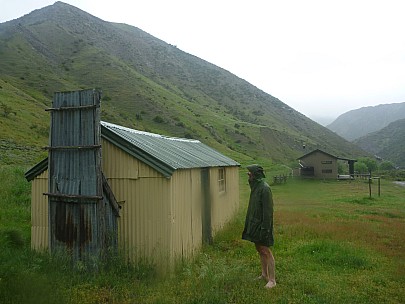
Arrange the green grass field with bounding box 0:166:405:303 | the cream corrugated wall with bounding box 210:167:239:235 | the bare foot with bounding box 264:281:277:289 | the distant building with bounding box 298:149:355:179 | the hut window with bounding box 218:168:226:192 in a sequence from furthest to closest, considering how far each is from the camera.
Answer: the distant building with bounding box 298:149:355:179
the hut window with bounding box 218:168:226:192
the cream corrugated wall with bounding box 210:167:239:235
the bare foot with bounding box 264:281:277:289
the green grass field with bounding box 0:166:405:303

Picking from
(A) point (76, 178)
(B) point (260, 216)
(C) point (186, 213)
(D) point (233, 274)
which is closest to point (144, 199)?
(C) point (186, 213)

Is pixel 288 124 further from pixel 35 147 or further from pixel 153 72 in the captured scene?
pixel 35 147

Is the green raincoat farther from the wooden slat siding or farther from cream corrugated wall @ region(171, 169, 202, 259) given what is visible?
the wooden slat siding

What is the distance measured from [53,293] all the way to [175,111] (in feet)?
209

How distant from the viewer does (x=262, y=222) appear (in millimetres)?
7379

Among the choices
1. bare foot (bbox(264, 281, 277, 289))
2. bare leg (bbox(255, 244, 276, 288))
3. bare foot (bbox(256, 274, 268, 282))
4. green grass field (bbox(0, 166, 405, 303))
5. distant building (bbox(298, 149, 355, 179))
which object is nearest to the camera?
green grass field (bbox(0, 166, 405, 303))

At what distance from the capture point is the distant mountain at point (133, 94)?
4101cm

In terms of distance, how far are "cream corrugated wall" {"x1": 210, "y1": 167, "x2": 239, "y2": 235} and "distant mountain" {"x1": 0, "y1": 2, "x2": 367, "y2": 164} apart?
1417cm

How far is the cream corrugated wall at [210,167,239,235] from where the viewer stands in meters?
12.0

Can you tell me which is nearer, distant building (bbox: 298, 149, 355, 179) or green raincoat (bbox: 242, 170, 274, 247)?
green raincoat (bbox: 242, 170, 274, 247)

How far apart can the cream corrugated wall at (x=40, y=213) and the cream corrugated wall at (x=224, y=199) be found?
4.72 meters

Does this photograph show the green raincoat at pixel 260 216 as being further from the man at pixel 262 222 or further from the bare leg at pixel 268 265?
the bare leg at pixel 268 265

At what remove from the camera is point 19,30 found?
282 ft

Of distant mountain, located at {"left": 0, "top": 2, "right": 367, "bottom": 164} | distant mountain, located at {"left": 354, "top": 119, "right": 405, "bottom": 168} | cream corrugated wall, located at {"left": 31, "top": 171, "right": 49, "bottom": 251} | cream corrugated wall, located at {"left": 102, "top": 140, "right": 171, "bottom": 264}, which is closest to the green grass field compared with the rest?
cream corrugated wall, located at {"left": 31, "top": 171, "right": 49, "bottom": 251}
